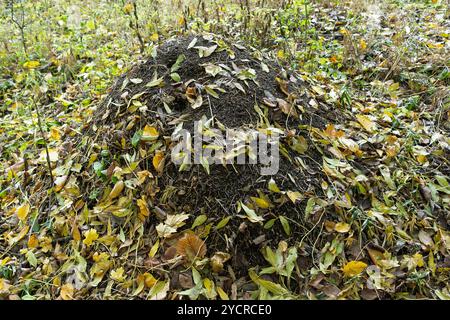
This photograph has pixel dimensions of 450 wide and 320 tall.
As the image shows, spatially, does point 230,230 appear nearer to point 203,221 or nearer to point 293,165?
point 203,221

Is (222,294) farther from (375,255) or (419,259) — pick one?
(419,259)

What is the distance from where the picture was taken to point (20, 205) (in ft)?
8.11

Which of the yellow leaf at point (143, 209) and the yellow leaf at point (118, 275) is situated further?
the yellow leaf at point (143, 209)

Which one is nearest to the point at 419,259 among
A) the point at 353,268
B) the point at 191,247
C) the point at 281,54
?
the point at 353,268

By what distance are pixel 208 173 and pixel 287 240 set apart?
541 mm

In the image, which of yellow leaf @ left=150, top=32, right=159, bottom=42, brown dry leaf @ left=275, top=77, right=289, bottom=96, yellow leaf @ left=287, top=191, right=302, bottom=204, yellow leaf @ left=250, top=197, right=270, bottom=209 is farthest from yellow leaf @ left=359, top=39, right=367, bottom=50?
yellow leaf @ left=250, top=197, right=270, bottom=209

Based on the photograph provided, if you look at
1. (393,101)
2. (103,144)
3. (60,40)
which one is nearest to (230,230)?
(103,144)

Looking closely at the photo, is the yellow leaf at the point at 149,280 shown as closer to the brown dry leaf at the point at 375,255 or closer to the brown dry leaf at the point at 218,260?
the brown dry leaf at the point at 218,260

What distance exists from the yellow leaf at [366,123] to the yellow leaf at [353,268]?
110cm

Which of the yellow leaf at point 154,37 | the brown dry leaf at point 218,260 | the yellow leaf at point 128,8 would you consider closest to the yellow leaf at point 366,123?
the brown dry leaf at point 218,260

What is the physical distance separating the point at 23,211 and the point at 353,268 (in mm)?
1971

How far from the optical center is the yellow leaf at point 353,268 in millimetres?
1862

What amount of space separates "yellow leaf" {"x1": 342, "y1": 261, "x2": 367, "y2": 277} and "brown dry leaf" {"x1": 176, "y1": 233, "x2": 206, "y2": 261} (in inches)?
28.0

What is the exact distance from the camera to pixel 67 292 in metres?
1.90
